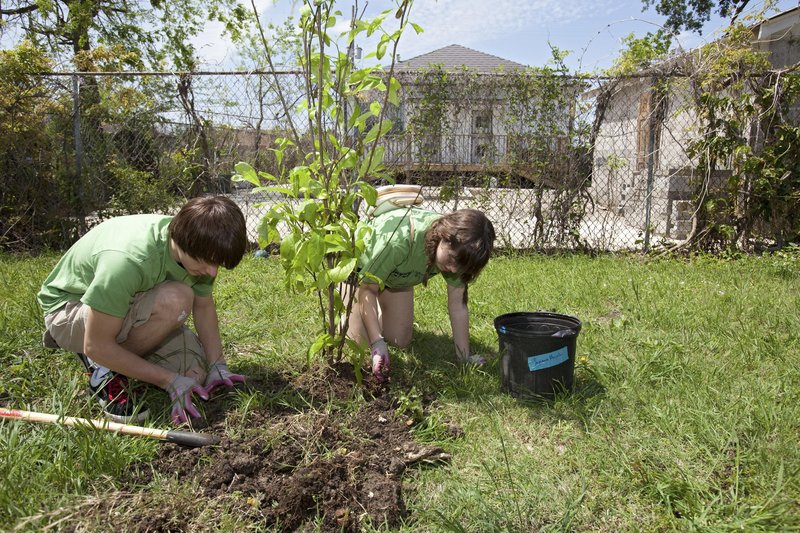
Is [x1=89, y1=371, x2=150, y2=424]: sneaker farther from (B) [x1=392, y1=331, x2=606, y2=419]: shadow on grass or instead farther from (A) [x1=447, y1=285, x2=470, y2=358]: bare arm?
(A) [x1=447, y1=285, x2=470, y2=358]: bare arm

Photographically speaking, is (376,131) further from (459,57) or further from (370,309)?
(459,57)

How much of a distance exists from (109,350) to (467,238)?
1.46m

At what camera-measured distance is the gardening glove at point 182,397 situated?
79.6 inches

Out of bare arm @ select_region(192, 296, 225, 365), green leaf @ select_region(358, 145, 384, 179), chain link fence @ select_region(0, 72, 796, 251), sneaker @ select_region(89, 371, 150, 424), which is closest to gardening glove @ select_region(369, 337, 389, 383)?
bare arm @ select_region(192, 296, 225, 365)

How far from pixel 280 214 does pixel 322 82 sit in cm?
55

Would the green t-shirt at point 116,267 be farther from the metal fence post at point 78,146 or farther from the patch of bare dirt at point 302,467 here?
the metal fence post at point 78,146

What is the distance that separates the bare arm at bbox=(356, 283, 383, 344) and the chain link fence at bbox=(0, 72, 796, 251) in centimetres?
299

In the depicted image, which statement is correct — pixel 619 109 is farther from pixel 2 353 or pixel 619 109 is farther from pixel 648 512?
pixel 2 353

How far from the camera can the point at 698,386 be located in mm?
2326

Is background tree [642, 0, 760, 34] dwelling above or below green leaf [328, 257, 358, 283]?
above

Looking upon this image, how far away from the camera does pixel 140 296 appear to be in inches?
84.3

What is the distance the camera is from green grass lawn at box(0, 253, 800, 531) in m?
1.59

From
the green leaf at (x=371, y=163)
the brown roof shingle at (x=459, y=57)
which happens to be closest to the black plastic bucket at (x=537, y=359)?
the green leaf at (x=371, y=163)

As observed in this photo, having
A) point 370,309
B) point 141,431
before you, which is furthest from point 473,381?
point 141,431
